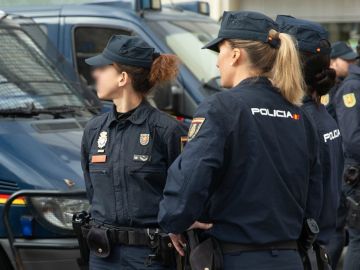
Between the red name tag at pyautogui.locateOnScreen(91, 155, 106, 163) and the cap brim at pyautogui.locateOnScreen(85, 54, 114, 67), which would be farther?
the cap brim at pyautogui.locateOnScreen(85, 54, 114, 67)

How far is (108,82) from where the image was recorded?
3965 mm

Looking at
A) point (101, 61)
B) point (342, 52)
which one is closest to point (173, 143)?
point (101, 61)

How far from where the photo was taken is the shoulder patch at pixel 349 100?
5.49 meters

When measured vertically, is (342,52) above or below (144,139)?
below

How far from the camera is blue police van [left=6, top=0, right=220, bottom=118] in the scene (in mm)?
7312

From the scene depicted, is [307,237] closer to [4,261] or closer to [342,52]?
[4,261]

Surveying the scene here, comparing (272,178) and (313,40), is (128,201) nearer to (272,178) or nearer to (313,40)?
(272,178)

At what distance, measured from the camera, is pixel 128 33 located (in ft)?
24.3

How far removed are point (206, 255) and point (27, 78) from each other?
3.04 metres

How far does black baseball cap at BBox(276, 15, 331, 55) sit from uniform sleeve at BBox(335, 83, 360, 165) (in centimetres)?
146

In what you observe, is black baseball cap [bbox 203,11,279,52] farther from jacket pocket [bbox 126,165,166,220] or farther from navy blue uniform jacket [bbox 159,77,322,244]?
jacket pocket [bbox 126,165,166,220]

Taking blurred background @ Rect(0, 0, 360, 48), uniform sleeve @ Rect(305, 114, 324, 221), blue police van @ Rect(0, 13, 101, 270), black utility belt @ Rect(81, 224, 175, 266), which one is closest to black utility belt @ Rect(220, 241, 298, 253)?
uniform sleeve @ Rect(305, 114, 324, 221)

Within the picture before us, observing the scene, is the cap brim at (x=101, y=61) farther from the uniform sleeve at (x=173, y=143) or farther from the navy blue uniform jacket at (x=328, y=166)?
the navy blue uniform jacket at (x=328, y=166)

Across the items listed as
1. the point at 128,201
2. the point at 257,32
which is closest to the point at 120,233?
the point at 128,201
